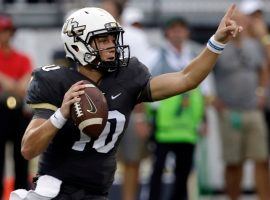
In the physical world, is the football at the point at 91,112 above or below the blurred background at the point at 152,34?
below

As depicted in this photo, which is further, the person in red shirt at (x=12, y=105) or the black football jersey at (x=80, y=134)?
the person in red shirt at (x=12, y=105)

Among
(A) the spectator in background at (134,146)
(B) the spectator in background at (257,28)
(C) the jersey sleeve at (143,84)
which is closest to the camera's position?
(C) the jersey sleeve at (143,84)

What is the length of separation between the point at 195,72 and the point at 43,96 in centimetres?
78

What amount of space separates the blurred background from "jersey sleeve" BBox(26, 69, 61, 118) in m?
3.93

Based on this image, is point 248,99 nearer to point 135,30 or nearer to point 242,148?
point 242,148

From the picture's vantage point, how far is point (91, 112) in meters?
5.04

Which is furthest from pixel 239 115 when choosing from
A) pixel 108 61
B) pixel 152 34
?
pixel 108 61

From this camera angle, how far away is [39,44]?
1073 centimetres

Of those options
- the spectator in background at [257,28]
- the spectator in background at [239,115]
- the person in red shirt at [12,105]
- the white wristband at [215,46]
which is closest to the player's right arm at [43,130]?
the white wristband at [215,46]

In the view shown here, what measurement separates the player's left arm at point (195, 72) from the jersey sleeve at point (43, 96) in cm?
54

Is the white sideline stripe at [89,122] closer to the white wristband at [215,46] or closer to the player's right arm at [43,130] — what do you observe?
the player's right arm at [43,130]

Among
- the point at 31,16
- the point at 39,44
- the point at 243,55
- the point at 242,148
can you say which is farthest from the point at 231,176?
the point at 31,16

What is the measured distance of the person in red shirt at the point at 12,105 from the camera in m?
8.68

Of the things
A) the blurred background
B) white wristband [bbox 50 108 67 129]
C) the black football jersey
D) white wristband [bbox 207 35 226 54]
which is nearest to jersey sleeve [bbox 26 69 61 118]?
the black football jersey
